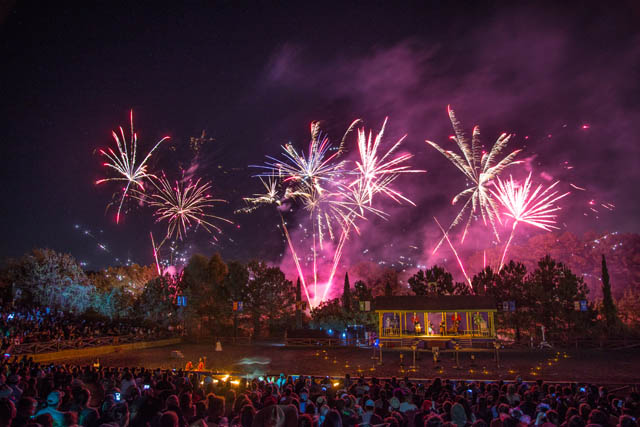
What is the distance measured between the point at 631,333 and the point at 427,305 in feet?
65.1

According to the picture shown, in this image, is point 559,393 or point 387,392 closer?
point 387,392

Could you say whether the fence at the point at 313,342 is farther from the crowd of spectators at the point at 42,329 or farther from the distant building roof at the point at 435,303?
the crowd of spectators at the point at 42,329

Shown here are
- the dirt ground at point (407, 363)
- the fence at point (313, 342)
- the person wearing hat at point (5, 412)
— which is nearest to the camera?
the person wearing hat at point (5, 412)

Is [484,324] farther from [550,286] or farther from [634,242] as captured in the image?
[634,242]

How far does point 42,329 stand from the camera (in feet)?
107

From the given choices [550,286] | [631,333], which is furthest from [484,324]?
[631,333]

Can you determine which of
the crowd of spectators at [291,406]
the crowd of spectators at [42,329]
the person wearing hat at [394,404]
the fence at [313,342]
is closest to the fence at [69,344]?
the crowd of spectators at [42,329]

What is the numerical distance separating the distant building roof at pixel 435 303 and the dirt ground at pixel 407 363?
3773 millimetres

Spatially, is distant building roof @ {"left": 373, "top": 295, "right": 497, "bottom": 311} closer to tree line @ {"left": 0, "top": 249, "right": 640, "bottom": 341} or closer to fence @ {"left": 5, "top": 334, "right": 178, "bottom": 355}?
tree line @ {"left": 0, "top": 249, "right": 640, "bottom": 341}

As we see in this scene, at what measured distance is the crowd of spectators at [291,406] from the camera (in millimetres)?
6262

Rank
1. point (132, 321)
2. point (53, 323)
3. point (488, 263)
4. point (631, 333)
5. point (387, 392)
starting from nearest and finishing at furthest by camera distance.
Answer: point (387, 392) → point (53, 323) → point (631, 333) → point (132, 321) → point (488, 263)

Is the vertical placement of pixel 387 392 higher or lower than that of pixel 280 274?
lower

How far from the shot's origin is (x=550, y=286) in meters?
41.5

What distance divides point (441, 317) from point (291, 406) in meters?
36.4
